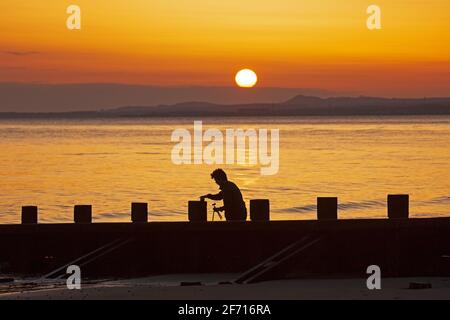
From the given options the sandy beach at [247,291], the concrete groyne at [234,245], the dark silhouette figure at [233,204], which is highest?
the dark silhouette figure at [233,204]

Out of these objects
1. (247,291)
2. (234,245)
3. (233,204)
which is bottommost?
(247,291)

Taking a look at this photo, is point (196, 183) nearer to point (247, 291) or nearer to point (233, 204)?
point (233, 204)

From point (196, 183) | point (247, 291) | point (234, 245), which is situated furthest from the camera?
point (196, 183)

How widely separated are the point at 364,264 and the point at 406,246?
2.20ft

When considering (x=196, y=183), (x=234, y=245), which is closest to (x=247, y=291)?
(x=234, y=245)

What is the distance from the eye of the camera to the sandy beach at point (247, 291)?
13.0 metres

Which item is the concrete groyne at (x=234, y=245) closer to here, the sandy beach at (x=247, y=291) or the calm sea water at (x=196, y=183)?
the sandy beach at (x=247, y=291)

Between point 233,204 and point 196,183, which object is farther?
point 196,183

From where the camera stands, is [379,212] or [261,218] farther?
[379,212]

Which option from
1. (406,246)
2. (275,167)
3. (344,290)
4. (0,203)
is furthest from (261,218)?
(275,167)

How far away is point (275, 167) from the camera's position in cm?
5975

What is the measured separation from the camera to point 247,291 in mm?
13500

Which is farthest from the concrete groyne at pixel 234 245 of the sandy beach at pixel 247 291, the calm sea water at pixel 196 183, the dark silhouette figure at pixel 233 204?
the calm sea water at pixel 196 183
